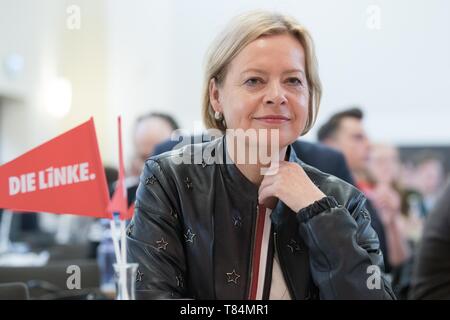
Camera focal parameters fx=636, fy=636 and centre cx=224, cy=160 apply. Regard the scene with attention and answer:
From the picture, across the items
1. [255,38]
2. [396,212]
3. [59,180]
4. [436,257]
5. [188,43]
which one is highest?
[188,43]

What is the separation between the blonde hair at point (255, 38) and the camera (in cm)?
111

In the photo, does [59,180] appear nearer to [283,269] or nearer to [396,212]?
[283,269]

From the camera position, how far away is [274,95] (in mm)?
1087

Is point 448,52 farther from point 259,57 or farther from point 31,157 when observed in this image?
point 31,157

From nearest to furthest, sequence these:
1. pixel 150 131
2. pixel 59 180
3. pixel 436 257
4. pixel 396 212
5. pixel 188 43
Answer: pixel 59 180, pixel 188 43, pixel 436 257, pixel 150 131, pixel 396 212

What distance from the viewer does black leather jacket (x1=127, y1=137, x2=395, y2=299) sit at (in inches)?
41.5

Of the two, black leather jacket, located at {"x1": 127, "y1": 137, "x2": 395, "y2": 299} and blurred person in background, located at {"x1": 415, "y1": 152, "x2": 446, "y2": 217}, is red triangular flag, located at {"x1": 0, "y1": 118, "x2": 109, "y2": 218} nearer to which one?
black leather jacket, located at {"x1": 127, "y1": 137, "x2": 395, "y2": 299}

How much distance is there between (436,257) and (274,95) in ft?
4.33

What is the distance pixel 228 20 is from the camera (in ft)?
3.95

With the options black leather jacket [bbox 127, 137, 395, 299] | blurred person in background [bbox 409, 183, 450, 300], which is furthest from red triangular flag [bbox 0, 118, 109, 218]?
blurred person in background [bbox 409, 183, 450, 300]

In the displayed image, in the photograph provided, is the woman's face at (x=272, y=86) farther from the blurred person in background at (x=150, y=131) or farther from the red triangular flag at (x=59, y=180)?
the blurred person in background at (x=150, y=131)

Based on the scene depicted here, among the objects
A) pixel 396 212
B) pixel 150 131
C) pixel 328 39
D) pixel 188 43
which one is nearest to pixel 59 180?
pixel 328 39

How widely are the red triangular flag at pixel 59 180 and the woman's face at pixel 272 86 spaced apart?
28 cm

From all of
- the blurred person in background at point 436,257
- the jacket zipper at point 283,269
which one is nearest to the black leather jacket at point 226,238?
the jacket zipper at point 283,269
